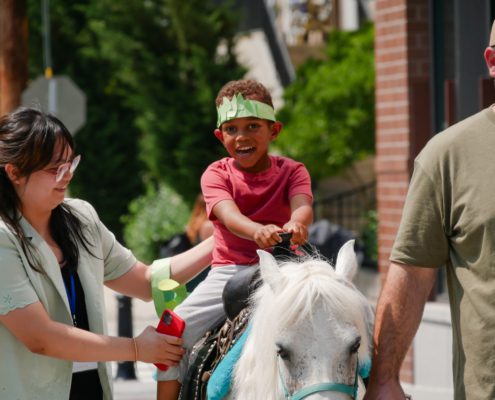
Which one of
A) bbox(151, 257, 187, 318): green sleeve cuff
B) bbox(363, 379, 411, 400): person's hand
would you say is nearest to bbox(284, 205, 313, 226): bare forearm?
bbox(151, 257, 187, 318): green sleeve cuff

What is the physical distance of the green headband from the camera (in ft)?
16.2

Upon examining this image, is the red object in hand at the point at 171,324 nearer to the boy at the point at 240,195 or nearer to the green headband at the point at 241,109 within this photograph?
the boy at the point at 240,195

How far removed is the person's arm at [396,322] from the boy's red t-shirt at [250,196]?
3.77 ft

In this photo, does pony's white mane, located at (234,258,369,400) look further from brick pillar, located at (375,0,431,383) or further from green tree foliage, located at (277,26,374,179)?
green tree foliage, located at (277,26,374,179)

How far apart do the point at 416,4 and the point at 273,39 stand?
1768 cm

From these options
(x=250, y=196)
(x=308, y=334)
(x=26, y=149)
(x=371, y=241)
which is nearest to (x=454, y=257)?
(x=308, y=334)

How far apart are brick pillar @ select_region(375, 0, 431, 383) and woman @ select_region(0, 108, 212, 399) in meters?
5.43

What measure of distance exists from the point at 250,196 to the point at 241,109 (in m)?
0.37

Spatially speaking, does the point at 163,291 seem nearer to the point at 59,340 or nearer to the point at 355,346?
the point at 59,340

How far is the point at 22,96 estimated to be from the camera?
559 inches

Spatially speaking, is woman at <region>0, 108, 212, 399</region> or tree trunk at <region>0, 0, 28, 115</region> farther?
tree trunk at <region>0, 0, 28, 115</region>

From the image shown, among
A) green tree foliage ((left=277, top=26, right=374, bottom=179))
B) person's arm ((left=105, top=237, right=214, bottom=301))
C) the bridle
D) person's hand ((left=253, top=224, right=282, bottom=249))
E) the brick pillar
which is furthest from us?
green tree foliage ((left=277, top=26, right=374, bottom=179))

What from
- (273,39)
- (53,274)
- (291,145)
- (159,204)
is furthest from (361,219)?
(53,274)

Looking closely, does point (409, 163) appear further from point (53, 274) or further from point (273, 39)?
point (273, 39)
